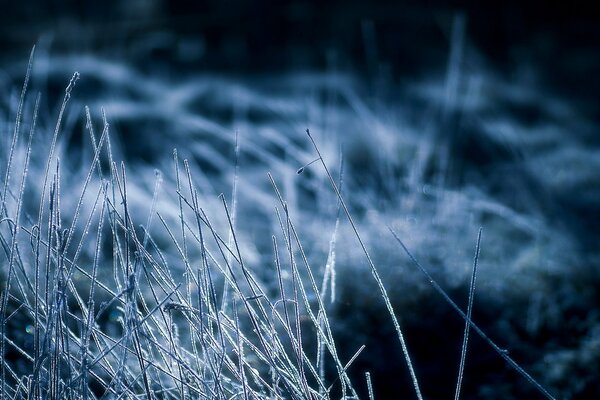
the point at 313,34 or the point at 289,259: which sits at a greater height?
the point at 313,34

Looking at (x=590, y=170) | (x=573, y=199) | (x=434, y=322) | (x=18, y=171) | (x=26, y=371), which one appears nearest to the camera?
(x=26, y=371)

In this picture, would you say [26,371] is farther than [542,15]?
No

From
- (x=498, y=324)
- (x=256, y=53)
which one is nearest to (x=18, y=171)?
(x=498, y=324)

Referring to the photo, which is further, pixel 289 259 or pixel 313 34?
pixel 313 34

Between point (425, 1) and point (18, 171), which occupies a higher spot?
point (425, 1)

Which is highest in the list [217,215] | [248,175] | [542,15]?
[542,15]

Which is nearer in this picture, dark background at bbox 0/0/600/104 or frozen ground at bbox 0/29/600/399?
frozen ground at bbox 0/29/600/399

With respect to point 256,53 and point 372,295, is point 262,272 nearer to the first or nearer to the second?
point 372,295

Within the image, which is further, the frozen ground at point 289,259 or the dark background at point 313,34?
the dark background at point 313,34

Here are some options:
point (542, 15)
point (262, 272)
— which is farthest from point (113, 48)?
point (262, 272)

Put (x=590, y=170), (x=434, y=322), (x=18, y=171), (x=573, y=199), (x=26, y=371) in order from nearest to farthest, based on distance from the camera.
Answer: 1. (x=26, y=371)
2. (x=434, y=322)
3. (x=18, y=171)
4. (x=573, y=199)
5. (x=590, y=170)
